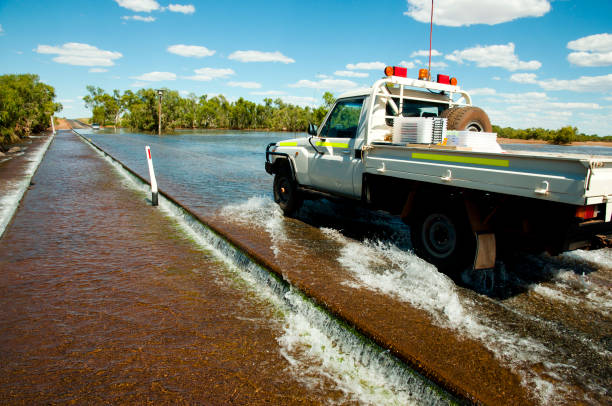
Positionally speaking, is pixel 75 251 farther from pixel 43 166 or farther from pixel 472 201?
pixel 43 166

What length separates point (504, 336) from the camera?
3654 millimetres

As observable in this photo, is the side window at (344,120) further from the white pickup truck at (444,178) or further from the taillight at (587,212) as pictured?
the taillight at (587,212)

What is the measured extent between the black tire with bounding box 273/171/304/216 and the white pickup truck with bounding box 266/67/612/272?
28 mm

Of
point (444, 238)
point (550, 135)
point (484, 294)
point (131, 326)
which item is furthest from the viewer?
point (550, 135)

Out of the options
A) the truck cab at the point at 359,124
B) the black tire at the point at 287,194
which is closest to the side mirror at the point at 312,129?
the truck cab at the point at 359,124

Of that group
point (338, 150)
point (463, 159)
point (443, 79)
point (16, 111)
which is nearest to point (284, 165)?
point (338, 150)

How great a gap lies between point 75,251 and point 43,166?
13.0 m

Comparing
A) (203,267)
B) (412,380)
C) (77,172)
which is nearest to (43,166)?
(77,172)

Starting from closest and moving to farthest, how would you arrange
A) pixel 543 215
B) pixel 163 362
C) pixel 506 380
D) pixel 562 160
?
pixel 506 380 < pixel 163 362 < pixel 562 160 < pixel 543 215

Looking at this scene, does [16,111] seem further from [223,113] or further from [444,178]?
[223,113]

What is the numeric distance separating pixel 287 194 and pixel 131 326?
486cm

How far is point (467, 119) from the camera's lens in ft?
19.6

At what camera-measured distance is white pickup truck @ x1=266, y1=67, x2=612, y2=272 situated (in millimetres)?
3770

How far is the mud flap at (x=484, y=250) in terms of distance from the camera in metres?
4.45
